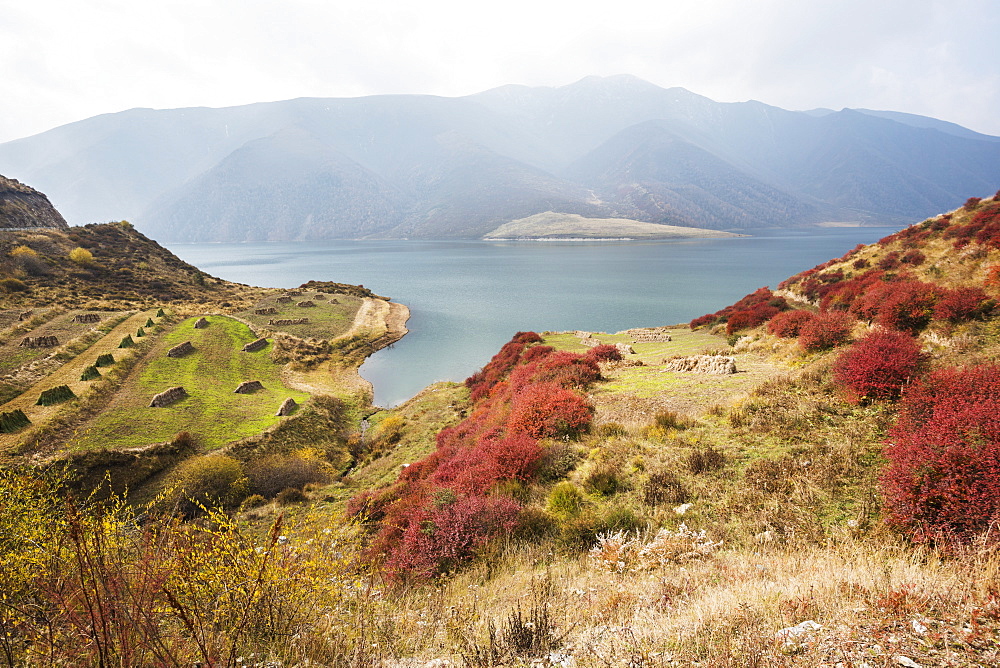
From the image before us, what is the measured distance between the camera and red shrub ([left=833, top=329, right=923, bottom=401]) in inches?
375

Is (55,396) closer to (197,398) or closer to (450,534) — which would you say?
(197,398)

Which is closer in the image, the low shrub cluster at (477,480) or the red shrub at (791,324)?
the low shrub cluster at (477,480)

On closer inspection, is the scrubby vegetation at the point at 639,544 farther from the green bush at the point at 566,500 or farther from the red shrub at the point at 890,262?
the red shrub at the point at 890,262

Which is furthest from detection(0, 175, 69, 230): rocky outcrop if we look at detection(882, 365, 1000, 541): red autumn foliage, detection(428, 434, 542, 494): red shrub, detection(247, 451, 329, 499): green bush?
detection(882, 365, 1000, 541): red autumn foliage

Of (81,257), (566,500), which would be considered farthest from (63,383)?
(81,257)

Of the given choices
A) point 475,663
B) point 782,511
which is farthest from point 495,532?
point 782,511

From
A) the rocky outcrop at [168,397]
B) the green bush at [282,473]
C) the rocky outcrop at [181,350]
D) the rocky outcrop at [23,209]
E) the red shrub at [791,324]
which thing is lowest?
the green bush at [282,473]

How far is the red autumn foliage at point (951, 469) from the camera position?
18.1 ft

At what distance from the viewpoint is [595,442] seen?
11.7 metres

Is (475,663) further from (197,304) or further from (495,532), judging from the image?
(197,304)

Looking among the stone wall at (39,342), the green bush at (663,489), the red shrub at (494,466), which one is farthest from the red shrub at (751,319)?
the stone wall at (39,342)

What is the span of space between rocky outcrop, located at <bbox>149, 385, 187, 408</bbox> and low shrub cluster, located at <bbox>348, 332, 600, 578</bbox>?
1909cm

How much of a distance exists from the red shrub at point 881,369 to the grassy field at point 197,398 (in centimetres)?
3043

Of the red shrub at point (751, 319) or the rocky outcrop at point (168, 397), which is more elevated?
the red shrub at point (751, 319)
